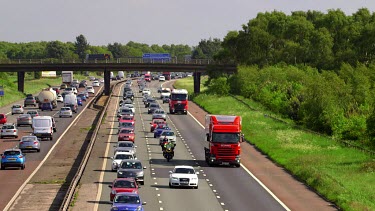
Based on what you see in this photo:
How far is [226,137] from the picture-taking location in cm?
7475

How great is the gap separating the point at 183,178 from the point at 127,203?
15063 mm

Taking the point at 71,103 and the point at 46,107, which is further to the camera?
the point at 46,107

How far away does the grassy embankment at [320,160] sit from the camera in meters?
59.7

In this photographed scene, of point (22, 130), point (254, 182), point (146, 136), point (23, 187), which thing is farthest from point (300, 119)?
point (23, 187)

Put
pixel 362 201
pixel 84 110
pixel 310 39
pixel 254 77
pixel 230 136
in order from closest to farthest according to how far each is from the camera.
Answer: pixel 362 201, pixel 230 136, pixel 84 110, pixel 254 77, pixel 310 39

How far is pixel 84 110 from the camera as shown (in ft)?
524

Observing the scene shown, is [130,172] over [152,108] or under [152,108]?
over

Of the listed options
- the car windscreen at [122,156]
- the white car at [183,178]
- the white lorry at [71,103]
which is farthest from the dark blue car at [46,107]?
the white car at [183,178]

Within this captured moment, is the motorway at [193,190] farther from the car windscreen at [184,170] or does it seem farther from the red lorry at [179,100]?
the red lorry at [179,100]

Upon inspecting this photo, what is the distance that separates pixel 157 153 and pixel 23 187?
26.5 metres

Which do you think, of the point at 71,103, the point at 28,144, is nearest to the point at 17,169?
the point at 28,144

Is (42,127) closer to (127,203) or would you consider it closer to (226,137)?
(226,137)

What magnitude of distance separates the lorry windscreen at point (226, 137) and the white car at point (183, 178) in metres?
11.4

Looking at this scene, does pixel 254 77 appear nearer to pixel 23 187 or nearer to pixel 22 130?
pixel 22 130
